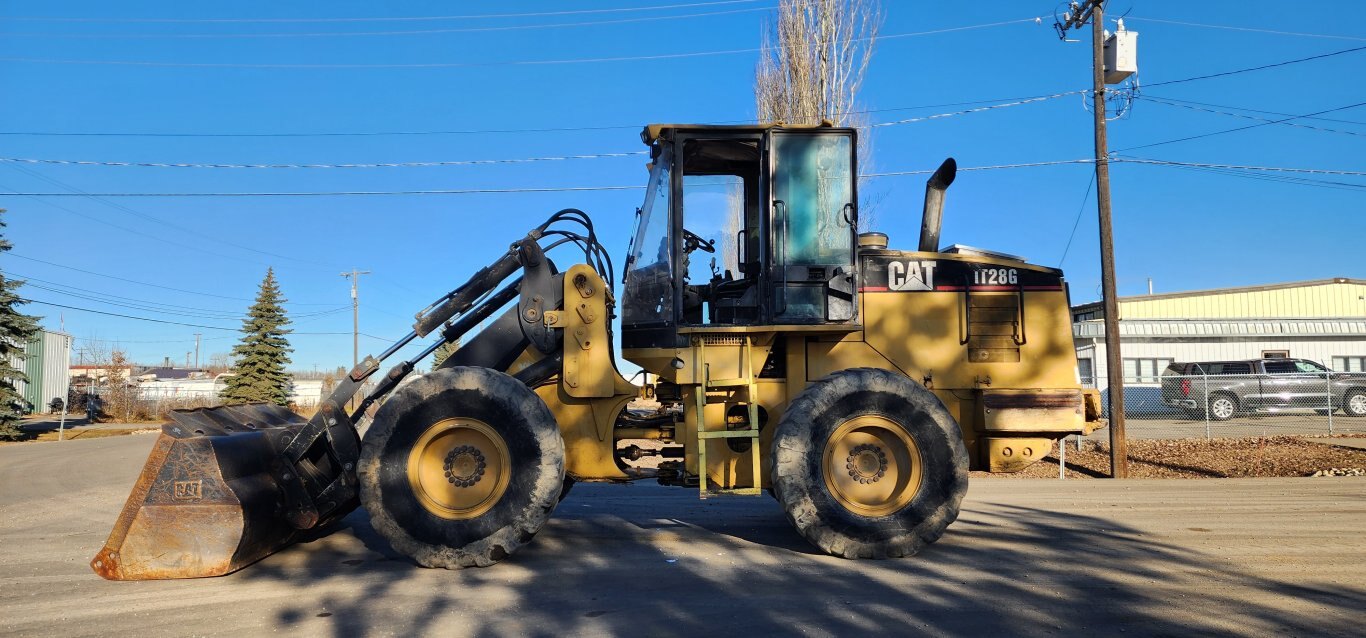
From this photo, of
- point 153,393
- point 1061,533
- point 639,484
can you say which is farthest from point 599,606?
point 153,393

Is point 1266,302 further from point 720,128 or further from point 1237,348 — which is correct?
point 720,128

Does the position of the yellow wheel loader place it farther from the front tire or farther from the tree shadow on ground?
the front tire

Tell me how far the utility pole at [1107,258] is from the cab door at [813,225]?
795 cm

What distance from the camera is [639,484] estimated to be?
37.4 ft

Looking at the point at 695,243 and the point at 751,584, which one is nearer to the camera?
the point at 751,584

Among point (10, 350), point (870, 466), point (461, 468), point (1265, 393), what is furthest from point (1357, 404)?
point (10, 350)

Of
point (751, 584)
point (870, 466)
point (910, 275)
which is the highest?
point (910, 275)

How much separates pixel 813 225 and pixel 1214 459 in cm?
1126

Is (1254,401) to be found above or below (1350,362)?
below

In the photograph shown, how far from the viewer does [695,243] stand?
6438 mm

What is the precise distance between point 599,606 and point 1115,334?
1102cm

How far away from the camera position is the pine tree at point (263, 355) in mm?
37062

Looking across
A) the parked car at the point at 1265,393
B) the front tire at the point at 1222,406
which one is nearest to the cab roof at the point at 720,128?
the parked car at the point at 1265,393

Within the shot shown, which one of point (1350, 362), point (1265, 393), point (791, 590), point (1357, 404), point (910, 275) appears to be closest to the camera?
point (791, 590)
